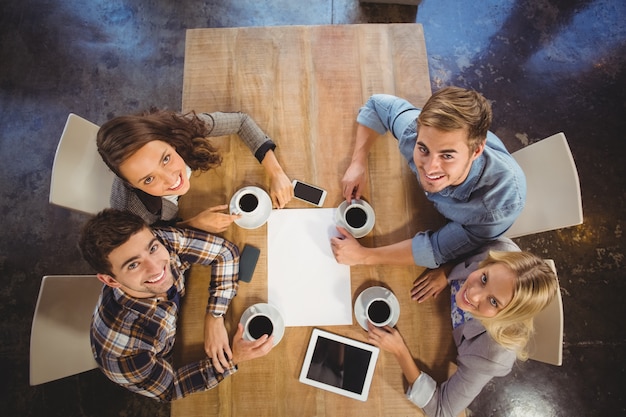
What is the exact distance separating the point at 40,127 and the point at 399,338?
2438mm

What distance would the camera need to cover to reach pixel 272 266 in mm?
1251

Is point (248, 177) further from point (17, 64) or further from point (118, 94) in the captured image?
point (17, 64)

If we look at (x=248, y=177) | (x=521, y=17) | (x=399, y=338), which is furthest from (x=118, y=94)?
(x=521, y=17)

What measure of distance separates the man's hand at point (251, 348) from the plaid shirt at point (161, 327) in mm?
37

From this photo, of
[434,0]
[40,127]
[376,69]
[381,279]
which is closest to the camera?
[381,279]

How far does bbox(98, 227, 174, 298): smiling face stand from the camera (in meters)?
1.09

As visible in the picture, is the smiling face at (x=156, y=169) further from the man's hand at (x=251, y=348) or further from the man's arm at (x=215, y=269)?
the man's hand at (x=251, y=348)

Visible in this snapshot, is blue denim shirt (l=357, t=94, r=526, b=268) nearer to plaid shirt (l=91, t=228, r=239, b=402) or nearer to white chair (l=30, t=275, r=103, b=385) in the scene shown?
plaid shirt (l=91, t=228, r=239, b=402)

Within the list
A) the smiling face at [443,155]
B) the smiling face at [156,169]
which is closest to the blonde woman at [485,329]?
the smiling face at [443,155]

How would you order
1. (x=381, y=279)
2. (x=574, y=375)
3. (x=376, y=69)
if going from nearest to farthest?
1. (x=381, y=279)
2. (x=376, y=69)
3. (x=574, y=375)

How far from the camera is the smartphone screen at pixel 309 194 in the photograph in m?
1.30

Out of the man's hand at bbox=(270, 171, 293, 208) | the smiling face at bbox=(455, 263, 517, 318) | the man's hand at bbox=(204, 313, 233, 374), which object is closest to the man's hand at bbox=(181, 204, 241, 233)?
the man's hand at bbox=(270, 171, 293, 208)

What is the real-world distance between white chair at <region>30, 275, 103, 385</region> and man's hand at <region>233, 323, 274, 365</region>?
0.61m

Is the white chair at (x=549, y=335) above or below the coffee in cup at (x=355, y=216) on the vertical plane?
below
